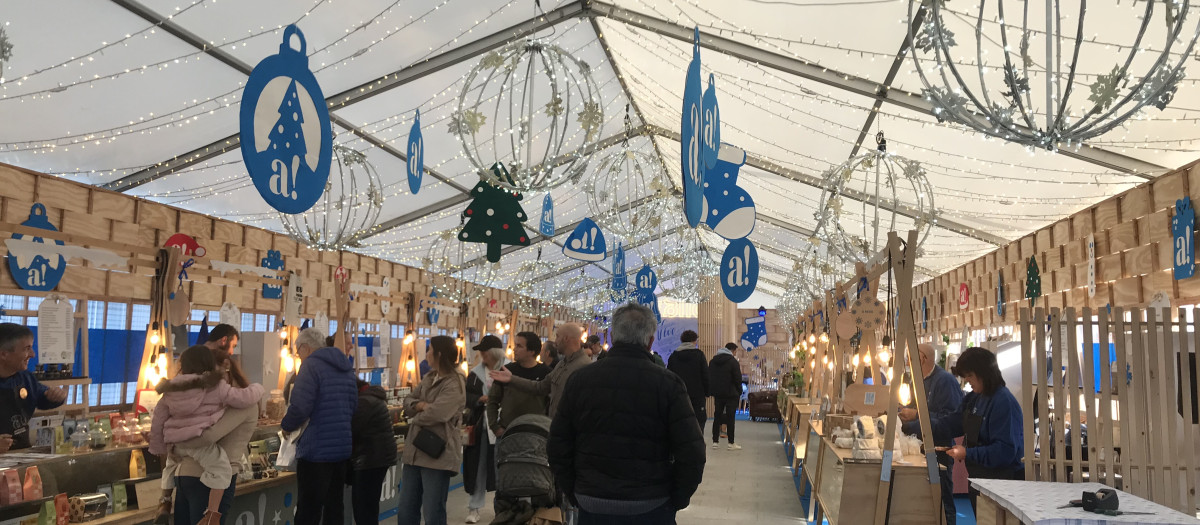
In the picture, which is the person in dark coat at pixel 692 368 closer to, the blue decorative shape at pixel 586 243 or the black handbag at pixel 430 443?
the blue decorative shape at pixel 586 243

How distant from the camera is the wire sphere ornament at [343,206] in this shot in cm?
551

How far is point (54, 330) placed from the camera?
5.52 meters

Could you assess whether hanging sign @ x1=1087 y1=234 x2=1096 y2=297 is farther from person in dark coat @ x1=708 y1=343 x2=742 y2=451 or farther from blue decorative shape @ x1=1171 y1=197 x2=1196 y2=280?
person in dark coat @ x1=708 y1=343 x2=742 y2=451

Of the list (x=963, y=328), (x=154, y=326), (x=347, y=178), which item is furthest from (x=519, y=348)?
(x=963, y=328)

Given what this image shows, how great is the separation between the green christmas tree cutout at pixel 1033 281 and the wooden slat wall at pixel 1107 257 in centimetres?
7

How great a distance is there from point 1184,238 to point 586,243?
454cm

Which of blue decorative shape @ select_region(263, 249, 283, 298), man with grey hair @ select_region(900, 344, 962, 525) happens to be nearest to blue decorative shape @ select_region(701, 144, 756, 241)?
man with grey hair @ select_region(900, 344, 962, 525)

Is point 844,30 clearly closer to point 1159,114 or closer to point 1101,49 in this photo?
point 1101,49

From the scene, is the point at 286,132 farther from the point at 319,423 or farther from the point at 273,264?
the point at 273,264

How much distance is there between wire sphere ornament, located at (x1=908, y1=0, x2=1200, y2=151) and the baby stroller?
8.23 ft

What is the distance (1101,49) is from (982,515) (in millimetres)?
2753

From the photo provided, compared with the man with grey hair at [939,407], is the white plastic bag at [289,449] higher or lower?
lower

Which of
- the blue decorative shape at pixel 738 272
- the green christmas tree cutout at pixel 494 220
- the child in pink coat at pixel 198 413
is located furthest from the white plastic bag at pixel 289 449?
the blue decorative shape at pixel 738 272

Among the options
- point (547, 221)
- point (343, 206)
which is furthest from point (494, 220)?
point (343, 206)
